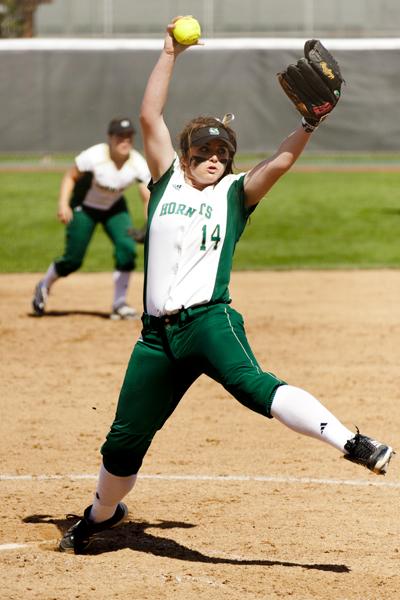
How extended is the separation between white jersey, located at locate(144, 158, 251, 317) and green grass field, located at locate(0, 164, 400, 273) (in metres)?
11.1

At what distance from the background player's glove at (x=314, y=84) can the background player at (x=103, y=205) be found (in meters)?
7.07

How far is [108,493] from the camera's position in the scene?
6.06 m

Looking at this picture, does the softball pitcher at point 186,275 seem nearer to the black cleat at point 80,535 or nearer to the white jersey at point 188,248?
the white jersey at point 188,248

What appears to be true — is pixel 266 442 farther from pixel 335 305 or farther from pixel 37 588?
→ pixel 335 305

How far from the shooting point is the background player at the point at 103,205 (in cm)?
1284

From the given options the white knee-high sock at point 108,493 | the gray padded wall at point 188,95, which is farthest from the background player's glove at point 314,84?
the gray padded wall at point 188,95

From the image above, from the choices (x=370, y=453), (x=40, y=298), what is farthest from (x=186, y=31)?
(x=40, y=298)

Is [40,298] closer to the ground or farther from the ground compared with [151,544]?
closer to the ground

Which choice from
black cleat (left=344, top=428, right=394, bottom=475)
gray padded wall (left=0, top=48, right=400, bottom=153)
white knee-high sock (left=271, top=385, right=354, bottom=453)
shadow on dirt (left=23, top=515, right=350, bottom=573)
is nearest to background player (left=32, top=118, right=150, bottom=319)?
shadow on dirt (left=23, top=515, right=350, bottom=573)

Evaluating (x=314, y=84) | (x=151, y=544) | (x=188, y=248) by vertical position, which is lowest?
(x=151, y=544)

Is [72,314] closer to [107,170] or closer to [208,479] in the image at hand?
[107,170]

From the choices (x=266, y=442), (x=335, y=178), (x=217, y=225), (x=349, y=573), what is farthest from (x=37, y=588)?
(x=335, y=178)

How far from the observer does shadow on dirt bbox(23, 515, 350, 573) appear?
19.5 ft

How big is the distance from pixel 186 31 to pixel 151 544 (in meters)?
2.58
